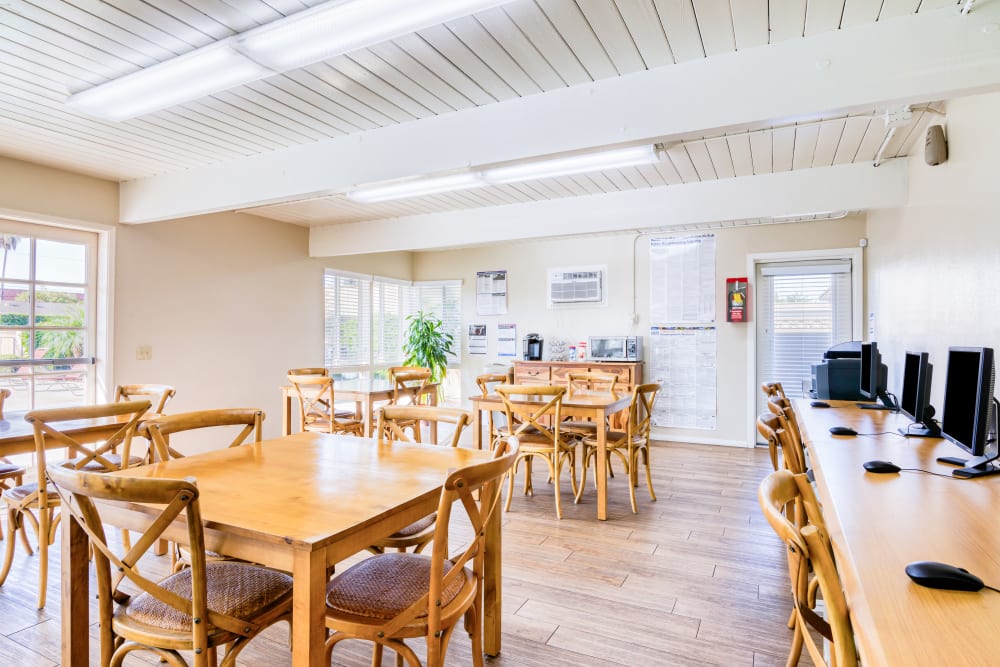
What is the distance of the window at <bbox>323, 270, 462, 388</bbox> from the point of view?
6609 millimetres

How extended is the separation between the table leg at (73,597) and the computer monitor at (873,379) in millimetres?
4074

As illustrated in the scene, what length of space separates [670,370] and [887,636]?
5690 millimetres

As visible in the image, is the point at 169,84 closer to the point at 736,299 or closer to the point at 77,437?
the point at 77,437

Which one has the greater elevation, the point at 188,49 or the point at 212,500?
the point at 188,49

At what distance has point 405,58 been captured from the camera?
2459 millimetres

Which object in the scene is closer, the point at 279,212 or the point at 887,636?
the point at 887,636

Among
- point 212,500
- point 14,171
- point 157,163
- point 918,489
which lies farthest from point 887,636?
point 14,171

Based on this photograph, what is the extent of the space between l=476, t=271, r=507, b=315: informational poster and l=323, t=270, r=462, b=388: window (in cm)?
33

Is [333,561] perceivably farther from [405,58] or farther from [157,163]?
[157,163]

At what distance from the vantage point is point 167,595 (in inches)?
53.7

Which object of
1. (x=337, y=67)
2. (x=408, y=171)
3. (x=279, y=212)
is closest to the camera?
(x=337, y=67)

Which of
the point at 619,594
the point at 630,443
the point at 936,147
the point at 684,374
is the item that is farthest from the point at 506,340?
the point at 936,147

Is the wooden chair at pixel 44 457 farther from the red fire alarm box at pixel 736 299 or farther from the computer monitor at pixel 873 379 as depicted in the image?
the red fire alarm box at pixel 736 299

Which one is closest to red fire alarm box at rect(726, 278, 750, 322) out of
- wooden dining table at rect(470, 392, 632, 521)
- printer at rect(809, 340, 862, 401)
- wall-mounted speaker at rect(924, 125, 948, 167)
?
printer at rect(809, 340, 862, 401)
